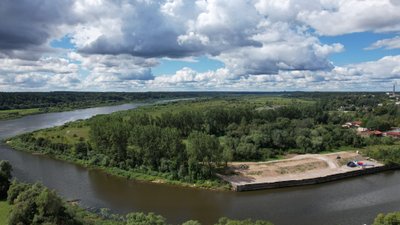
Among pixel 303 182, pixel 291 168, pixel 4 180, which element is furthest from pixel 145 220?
pixel 291 168

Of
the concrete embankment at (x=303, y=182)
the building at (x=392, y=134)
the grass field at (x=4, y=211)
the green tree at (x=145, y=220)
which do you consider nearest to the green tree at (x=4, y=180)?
the grass field at (x=4, y=211)

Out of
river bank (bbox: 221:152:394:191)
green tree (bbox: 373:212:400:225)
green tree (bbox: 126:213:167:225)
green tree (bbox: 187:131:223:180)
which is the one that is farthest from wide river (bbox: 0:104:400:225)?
green tree (bbox: 373:212:400:225)

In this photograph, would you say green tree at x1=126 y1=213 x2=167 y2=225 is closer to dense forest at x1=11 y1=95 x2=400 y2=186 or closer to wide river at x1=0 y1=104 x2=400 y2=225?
wide river at x1=0 y1=104 x2=400 y2=225

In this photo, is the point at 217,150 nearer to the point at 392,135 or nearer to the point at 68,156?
the point at 68,156

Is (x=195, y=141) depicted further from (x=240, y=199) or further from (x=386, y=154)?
(x=386, y=154)

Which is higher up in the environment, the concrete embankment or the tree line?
the tree line

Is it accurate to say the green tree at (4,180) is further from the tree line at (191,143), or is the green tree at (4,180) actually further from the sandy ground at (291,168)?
the sandy ground at (291,168)

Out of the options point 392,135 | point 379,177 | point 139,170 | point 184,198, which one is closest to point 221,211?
point 184,198
